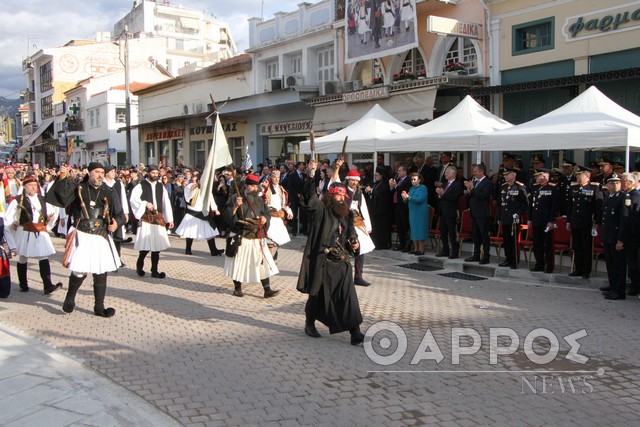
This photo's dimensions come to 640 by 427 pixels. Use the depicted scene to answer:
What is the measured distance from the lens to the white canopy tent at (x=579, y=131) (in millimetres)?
9539

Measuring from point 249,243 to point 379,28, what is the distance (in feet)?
40.6

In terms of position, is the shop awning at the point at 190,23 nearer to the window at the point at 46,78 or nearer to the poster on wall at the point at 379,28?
the window at the point at 46,78

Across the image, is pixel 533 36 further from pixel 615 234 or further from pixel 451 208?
pixel 615 234

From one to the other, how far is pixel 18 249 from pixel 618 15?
1334cm

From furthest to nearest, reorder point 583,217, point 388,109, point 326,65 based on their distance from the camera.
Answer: point 326,65, point 388,109, point 583,217

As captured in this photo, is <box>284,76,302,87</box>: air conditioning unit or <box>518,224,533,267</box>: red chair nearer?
<box>518,224,533,267</box>: red chair

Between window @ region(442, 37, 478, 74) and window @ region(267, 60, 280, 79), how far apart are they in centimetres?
973

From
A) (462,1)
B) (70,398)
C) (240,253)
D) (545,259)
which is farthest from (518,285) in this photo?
(462,1)

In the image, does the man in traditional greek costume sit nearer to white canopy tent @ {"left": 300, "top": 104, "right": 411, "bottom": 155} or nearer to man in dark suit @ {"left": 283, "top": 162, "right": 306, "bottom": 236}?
white canopy tent @ {"left": 300, "top": 104, "right": 411, "bottom": 155}

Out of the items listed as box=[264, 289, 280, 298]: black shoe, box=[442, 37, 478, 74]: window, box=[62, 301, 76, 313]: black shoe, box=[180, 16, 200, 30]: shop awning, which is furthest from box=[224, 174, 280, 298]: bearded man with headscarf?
box=[180, 16, 200, 30]: shop awning

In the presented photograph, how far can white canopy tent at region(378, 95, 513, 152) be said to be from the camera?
12.0 m

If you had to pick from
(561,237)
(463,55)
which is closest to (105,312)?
(561,237)

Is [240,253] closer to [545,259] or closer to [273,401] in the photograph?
[273,401]

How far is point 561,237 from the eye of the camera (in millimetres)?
10648
